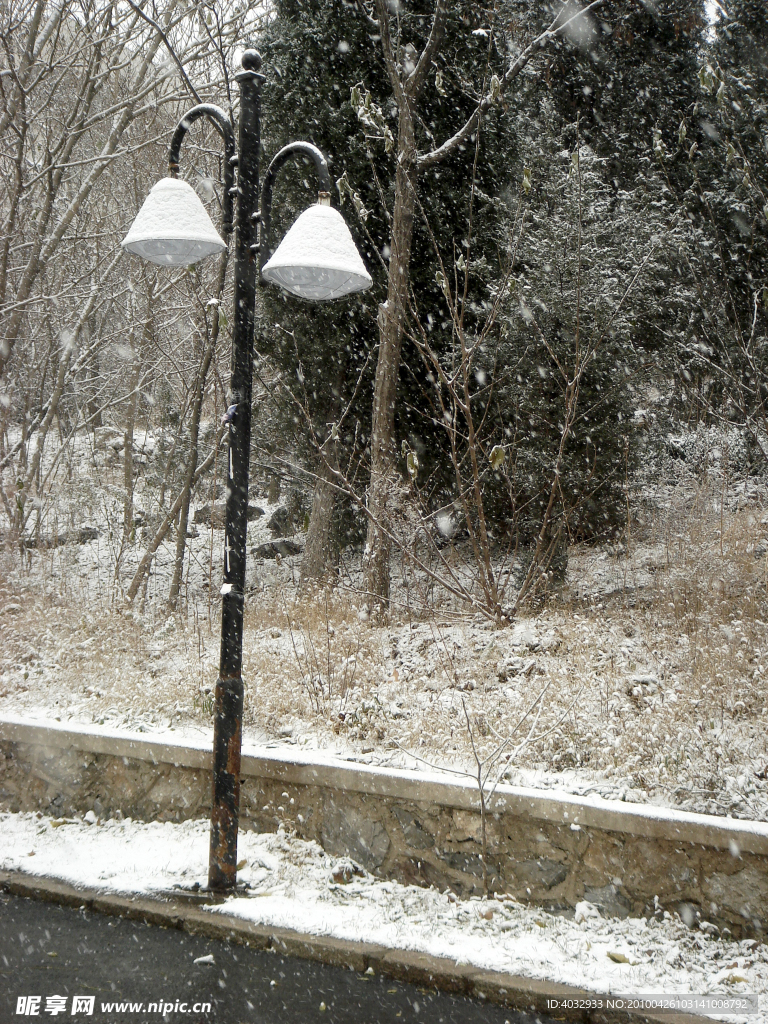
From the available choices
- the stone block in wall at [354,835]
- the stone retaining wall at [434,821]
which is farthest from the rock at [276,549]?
the stone block in wall at [354,835]

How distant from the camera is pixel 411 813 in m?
3.93

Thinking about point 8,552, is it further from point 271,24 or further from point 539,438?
point 271,24

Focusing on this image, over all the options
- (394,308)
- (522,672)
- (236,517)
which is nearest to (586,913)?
(522,672)

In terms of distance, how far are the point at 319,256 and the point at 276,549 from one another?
8964 millimetres

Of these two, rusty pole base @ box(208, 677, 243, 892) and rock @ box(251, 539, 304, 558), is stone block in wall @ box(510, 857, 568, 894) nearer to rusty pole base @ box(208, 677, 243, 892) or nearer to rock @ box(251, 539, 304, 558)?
rusty pole base @ box(208, 677, 243, 892)

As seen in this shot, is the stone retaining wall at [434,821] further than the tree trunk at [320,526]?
No

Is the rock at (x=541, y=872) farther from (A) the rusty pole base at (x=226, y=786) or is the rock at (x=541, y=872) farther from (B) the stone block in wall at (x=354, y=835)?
(A) the rusty pole base at (x=226, y=786)

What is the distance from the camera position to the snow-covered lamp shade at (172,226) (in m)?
3.50

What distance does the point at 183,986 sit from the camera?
3.23 m

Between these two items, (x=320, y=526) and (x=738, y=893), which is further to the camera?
(x=320, y=526)

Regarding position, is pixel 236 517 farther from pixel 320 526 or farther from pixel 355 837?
pixel 320 526

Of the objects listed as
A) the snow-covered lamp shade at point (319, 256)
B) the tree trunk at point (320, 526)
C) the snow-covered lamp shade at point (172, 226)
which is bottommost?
the tree trunk at point (320, 526)

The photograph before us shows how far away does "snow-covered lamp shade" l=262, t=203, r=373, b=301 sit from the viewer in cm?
324

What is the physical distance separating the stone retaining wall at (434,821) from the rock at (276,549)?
274 inches
